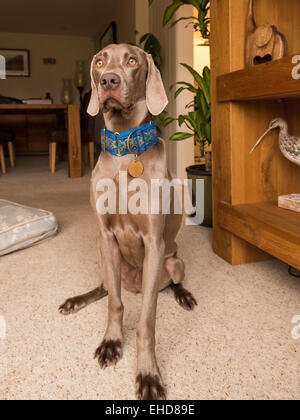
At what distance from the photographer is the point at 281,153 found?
170 cm

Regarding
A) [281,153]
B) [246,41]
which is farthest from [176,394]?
[246,41]

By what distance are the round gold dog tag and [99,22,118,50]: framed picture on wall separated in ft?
18.3

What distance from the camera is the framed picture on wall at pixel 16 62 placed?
7.77 meters

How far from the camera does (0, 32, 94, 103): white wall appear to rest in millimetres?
7895

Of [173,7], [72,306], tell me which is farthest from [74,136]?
[72,306]

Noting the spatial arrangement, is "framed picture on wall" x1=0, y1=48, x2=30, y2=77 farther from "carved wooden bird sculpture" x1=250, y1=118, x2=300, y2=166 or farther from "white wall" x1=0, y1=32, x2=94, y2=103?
Result: "carved wooden bird sculpture" x1=250, y1=118, x2=300, y2=166

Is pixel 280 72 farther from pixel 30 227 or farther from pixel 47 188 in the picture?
pixel 47 188

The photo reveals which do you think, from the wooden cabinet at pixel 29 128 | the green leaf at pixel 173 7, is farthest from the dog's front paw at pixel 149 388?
the wooden cabinet at pixel 29 128

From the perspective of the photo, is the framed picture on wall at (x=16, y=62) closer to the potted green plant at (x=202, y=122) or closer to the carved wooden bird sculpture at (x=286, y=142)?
the potted green plant at (x=202, y=122)

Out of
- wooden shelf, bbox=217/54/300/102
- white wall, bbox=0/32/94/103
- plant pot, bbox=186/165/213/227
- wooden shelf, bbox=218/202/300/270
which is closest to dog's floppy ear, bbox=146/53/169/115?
wooden shelf, bbox=217/54/300/102

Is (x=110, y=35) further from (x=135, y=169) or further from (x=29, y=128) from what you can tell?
(x=135, y=169)

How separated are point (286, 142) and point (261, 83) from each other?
1.04ft
